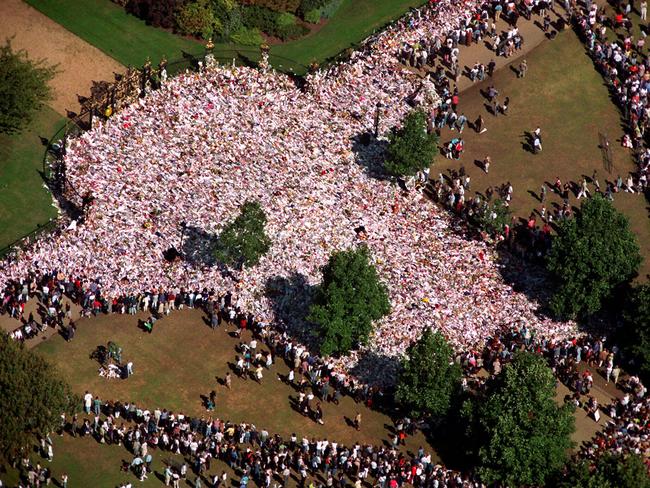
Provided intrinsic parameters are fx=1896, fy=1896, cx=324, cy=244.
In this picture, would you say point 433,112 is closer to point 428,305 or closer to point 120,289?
point 428,305

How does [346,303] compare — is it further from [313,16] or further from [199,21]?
[313,16]

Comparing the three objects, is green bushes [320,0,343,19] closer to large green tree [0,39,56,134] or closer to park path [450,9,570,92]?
park path [450,9,570,92]

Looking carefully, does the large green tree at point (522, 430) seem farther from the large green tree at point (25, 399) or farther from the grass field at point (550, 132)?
the large green tree at point (25, 399)

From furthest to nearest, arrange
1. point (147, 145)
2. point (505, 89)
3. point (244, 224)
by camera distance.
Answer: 1. point (505, 89)
2. point (147, 145)
3. point (244, 224)

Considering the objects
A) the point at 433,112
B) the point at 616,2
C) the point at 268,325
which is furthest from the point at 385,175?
the point at 616,2

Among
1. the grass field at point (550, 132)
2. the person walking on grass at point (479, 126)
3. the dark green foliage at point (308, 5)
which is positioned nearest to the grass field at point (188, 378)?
the grass field at point (550, 132)

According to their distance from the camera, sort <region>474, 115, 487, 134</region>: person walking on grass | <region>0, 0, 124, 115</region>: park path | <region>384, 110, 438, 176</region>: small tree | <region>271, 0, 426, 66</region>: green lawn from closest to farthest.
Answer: <region>384, 110, 438, 176</region>: small tree
<region>0, 0, 124, 115</region>: park path
<region>474, 115, 487, 134</region>: person walking on grass
<region>271, 0, 426, 66</region>: green lawn

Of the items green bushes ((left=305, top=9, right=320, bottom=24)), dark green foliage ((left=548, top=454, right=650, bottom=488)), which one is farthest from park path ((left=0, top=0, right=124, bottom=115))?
dark green foliage ((left=548, top=454, right=650, bottom=488))
